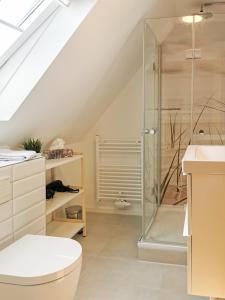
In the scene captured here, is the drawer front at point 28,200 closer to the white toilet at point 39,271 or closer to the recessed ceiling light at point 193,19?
the white toilet at point 39,271

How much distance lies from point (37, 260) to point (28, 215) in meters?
0.56

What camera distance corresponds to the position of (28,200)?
84.9 inches

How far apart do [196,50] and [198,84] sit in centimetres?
38

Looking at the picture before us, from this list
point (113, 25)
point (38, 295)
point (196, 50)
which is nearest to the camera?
point (38, 295)

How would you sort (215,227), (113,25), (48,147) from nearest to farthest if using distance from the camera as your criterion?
(215,227) < (113,25) < (48,147)

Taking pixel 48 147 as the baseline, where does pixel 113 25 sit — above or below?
above

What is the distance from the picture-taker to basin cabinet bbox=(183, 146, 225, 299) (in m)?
1.06

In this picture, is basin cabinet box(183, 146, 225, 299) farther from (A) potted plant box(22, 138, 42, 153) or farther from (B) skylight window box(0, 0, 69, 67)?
(A) potted plant box(22, 138, 42, 153)

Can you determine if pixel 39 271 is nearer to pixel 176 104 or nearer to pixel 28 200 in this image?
pixel 28 200

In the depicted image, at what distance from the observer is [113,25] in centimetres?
240

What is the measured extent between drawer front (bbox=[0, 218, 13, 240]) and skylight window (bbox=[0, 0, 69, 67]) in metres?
1.01

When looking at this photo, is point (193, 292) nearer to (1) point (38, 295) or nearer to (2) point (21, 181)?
(1) point (38, 295)

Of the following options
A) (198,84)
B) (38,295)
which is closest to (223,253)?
(38,295)

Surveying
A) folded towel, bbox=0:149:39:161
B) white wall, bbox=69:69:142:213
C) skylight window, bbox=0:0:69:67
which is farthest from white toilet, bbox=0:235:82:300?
white wall, bbox=69:69:142:213
